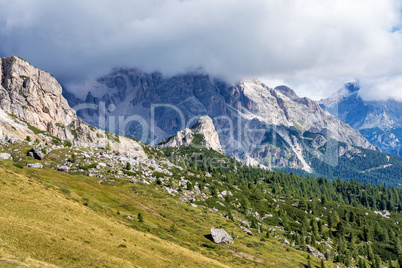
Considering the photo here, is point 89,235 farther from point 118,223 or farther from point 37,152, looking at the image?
point 37,152

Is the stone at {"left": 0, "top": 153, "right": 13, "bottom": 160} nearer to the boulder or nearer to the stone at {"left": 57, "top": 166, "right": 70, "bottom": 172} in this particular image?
the boulder

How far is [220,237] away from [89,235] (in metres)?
67.7

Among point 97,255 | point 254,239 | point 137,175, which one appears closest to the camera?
point 97,255

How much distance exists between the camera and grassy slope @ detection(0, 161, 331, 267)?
136 ft

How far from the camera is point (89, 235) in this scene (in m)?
54.9

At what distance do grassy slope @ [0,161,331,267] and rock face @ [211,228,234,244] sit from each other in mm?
3074

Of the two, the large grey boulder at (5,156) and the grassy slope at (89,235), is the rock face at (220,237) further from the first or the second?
the large grey boulder at (5,156)

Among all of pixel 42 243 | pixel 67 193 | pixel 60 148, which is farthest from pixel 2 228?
pixel 60 148

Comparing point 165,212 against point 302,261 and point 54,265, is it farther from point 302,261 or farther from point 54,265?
point 54,265

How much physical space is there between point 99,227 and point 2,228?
23.4 m

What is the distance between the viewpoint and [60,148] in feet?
566

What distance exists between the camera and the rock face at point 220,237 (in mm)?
108963

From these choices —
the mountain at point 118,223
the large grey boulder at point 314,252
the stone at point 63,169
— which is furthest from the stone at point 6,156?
the large grey boulder at point 314,252

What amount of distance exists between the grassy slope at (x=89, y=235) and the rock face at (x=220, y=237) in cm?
307
